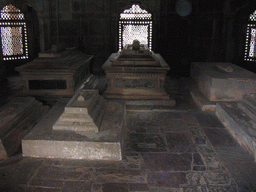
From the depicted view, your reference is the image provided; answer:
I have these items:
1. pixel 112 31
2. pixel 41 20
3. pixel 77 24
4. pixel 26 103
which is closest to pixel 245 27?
pixel 112 31

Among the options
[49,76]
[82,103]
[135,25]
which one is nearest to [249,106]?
[82,103]

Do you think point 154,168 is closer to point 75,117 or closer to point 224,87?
point 75,117

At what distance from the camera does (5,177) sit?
307cm

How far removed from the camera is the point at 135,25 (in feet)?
28.9

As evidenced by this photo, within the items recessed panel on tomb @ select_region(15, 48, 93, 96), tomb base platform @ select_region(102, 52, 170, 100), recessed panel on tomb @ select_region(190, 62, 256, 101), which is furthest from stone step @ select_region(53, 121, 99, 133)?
recessed panel on tomb @ select_region(190, 62, 256, 101)

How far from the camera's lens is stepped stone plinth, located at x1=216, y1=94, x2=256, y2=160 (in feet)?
12.2

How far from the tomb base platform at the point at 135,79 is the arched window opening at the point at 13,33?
15.5ft

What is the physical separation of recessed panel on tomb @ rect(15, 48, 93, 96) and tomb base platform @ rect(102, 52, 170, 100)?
35.6 inches

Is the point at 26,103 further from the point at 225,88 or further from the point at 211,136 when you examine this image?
the point at 225,88

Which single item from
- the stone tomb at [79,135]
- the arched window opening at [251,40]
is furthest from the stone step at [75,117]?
the arched window opening at [251,40]

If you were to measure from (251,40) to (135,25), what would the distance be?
3.91 m

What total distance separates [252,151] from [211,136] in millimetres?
746

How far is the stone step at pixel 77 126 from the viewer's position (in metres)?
3.55

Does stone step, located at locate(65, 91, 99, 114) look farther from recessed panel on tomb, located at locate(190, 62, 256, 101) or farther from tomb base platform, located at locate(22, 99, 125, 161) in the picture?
recessed panel on tomb, located at locate(190, 62, 256, 101)
